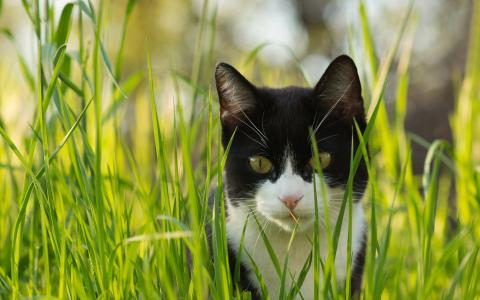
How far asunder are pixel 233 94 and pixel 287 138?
0.16 metres

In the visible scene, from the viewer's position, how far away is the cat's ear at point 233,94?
46.3 inches

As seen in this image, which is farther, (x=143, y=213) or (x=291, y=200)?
(x=143, y=213)

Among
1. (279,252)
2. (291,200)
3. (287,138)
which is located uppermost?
(287,138)

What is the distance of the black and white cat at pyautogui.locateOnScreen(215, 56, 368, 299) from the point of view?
3.67 feet

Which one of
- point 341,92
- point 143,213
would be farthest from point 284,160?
point 143,213

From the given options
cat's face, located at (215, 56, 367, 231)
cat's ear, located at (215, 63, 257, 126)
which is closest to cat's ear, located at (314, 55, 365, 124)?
cat's face, located at (215, 56, 367, 231)

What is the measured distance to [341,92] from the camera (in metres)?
1.17

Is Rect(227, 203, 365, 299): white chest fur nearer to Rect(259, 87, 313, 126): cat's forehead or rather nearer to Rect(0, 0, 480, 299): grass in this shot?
Rect(0, 0, 480, 299): grass

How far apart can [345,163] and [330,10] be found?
6707 millimetres

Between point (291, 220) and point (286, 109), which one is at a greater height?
point (286, 109)

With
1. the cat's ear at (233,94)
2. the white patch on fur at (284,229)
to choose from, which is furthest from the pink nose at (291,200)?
the cat's ear at (233,94)

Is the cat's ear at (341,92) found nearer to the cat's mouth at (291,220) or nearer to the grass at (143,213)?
the grass at (143,213)

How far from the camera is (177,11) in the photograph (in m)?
7.70

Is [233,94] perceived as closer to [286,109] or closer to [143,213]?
[286,109]
